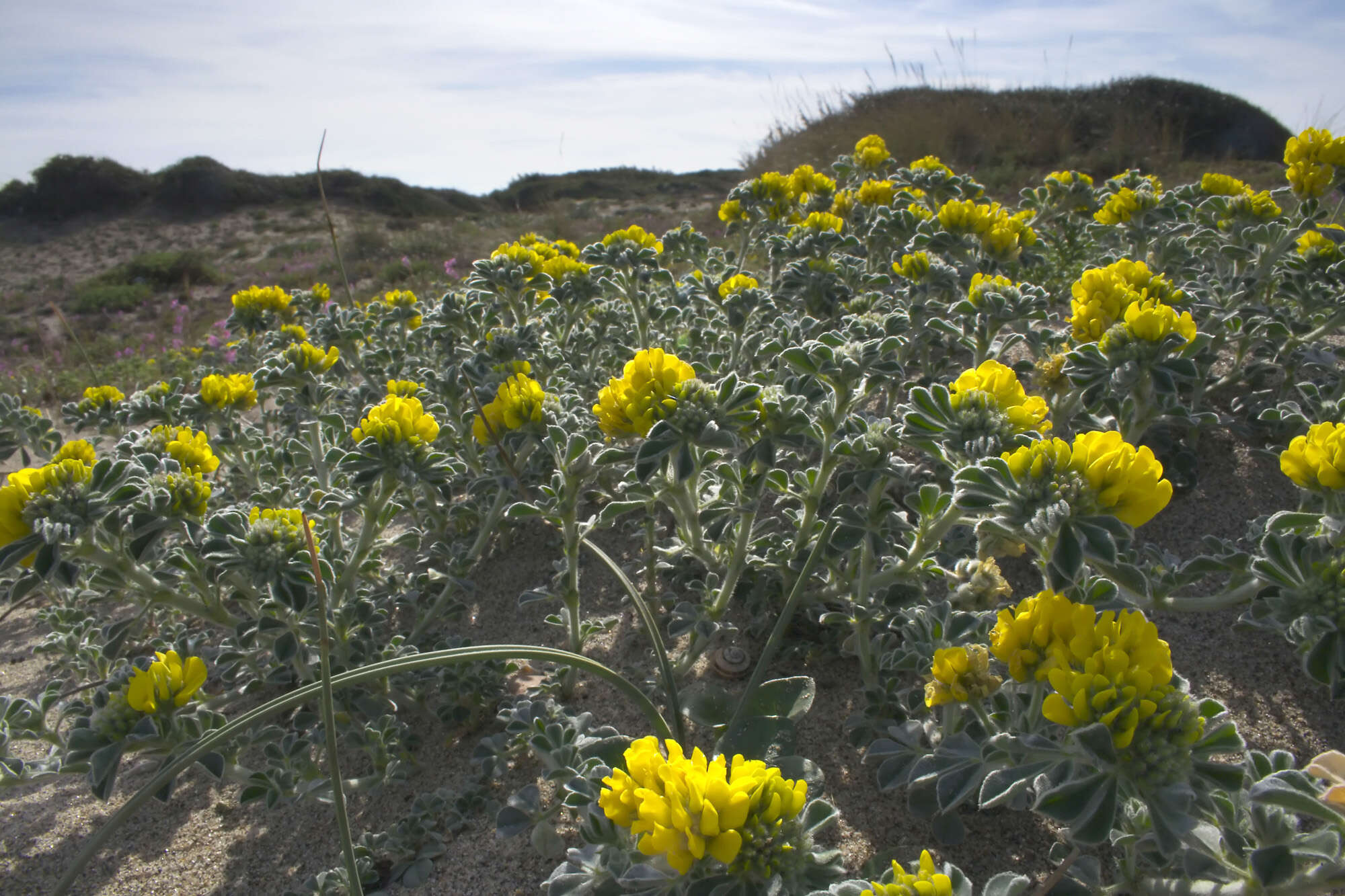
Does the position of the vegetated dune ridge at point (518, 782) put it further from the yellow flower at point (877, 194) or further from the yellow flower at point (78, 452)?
the yellow flower at point (877, 194)

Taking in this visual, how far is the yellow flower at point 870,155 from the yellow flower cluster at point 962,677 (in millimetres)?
5729

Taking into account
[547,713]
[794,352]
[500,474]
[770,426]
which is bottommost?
[547,713]

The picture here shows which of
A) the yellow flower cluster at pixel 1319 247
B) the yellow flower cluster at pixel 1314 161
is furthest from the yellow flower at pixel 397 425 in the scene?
the yellow flower cluster at pixel 1314 161

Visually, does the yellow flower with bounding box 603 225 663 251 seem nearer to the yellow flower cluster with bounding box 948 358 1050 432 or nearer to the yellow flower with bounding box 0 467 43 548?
the yellow flower cluster with bounding box 948 358 1050 432

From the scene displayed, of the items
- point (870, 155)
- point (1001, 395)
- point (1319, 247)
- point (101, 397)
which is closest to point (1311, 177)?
point (1319, 247)

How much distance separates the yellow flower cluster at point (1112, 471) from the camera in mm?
1464

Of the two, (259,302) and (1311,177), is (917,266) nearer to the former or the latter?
(1311,177)

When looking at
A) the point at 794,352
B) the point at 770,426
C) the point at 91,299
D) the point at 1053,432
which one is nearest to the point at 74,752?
the point at 770,426

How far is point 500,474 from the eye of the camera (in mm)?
2846

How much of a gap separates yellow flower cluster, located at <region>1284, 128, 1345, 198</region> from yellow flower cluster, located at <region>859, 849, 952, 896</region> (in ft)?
15.1

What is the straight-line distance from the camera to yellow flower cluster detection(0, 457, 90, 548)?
2.03 metres

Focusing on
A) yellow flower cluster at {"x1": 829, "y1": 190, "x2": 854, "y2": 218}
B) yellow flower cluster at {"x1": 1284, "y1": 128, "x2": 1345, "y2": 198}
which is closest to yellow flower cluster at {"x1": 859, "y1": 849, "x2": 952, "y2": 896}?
yellow flower cluster at {"x1": 1284, "y1": 128, "x2": 1345, "y2": 198}

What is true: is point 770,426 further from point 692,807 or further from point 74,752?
point 74,752

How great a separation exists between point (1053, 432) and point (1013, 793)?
2368mm
